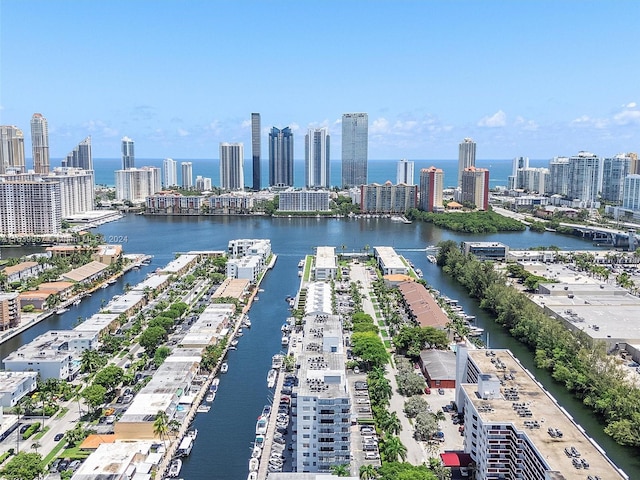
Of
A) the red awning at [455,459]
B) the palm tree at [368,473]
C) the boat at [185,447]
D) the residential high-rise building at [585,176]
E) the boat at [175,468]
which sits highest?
the residential high-rise building at [585,176]

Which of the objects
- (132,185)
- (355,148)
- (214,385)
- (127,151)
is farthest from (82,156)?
(214,385)

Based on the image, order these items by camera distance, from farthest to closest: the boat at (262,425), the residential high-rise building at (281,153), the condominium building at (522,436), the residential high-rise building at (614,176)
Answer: the residential high-rise building at (281,153) < the residential high-rise building at (614,176) < the boat at (262,425) < the condominium building at (522,436)

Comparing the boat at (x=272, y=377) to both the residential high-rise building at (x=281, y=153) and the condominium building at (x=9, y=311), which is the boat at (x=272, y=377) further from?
the residential high-rise building at (x=281, y=153)

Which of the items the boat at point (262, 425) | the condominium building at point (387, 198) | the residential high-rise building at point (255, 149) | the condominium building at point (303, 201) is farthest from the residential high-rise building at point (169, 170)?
the boat at point (262, 425)

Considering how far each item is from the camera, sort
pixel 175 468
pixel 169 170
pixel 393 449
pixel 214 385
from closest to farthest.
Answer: pixel 393 449 < pixel 175 468 < pixel 214 385 < pixel 169 170

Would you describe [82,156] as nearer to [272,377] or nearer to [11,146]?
[11,146]
